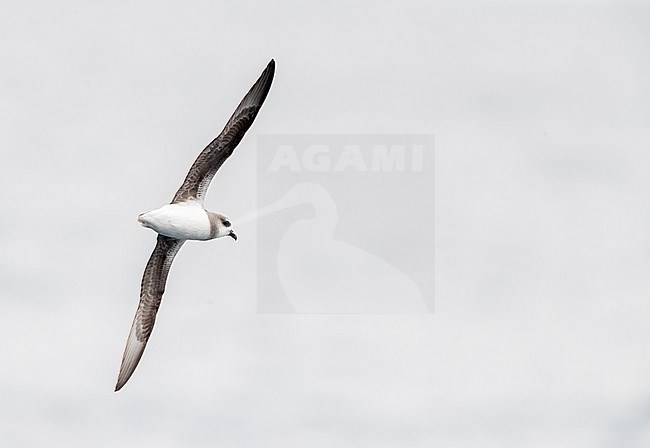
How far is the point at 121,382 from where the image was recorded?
46594 millimetres

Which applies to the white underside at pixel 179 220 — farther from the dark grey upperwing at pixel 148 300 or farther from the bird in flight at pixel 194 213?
the dark grey upperwing at pixel 148 300

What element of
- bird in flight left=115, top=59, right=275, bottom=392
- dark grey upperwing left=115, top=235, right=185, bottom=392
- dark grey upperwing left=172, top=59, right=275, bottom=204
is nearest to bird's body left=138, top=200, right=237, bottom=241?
bird in flight left=115, top=59, right=275, bottom=392

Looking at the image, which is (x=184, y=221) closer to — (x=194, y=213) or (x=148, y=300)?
(x=194, y=213)

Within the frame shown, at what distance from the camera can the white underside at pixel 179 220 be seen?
141 ft

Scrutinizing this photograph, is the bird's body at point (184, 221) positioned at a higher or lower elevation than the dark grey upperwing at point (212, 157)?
lower

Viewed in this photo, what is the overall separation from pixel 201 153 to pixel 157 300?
6.96 m

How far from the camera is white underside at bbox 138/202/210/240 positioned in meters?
42.8

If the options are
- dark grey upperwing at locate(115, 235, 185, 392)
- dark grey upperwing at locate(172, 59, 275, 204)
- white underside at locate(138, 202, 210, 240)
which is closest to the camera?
white underside at locate(138, 202, 210, 240)

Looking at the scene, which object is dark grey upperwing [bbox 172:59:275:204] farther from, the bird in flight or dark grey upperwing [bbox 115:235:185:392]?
dark grey upperwing [bbox 115:235:185:392]

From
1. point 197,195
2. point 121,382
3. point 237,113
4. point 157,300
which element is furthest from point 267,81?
point 121,382

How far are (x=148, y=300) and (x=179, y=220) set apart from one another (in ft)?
17.8

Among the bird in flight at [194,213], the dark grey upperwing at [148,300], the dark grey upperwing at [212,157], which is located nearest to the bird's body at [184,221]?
the bird in flight at [194,213]

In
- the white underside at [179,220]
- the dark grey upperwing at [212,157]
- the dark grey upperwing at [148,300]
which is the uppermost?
the dark grey upperwing at [212,157]

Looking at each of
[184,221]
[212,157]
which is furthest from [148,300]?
[212,157]
